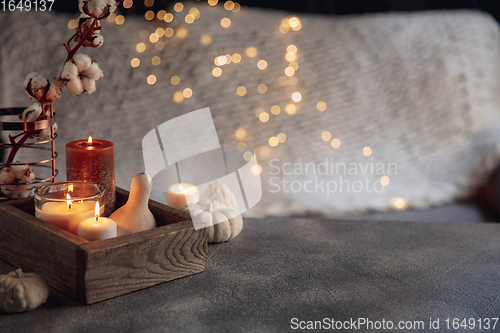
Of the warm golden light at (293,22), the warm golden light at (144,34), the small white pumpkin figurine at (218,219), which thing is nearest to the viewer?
the small white pumpkin figurine at (218,219)

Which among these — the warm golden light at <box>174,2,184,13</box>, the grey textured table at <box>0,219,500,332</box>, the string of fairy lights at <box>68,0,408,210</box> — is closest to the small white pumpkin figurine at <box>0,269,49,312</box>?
the grey textured table at <box>0,219,500,332</box>

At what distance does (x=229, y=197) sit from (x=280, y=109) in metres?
0.71

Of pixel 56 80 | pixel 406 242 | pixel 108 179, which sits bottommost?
pixel 406 242

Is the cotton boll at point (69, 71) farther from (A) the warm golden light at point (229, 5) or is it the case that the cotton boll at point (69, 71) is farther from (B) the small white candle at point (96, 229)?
(A) the warm golden light at point (229, 5)

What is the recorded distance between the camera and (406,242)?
0.77m

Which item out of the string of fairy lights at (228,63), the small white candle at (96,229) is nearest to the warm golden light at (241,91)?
the string of fairy lights at (228,63)

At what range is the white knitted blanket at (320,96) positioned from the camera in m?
1.29

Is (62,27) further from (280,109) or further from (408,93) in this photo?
(408,93)

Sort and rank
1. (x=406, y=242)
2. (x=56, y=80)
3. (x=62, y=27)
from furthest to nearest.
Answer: (x=62, y=27) → (x=406, y=242) → (x=56, y=80)

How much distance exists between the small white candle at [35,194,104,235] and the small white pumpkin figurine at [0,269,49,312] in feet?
0.25

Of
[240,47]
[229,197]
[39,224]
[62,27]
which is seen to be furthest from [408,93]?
[39,224]

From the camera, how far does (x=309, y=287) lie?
0.59m

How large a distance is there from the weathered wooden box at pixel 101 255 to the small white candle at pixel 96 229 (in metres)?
0.02

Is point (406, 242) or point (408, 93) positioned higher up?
point (408, 93)
